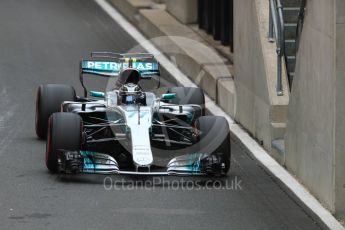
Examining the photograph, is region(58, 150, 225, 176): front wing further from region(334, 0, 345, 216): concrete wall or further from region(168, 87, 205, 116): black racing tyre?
region(168, 87, 205, 116): black racing tyre

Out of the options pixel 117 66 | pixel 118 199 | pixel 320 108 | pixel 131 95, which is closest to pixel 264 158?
pixel 131 95

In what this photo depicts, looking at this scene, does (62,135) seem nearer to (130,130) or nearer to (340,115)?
(130,130)

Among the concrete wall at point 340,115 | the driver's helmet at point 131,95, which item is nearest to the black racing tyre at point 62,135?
the driver's helmet at point 131,95

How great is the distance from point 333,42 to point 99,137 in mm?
4008

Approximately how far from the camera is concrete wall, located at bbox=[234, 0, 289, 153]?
16375mm

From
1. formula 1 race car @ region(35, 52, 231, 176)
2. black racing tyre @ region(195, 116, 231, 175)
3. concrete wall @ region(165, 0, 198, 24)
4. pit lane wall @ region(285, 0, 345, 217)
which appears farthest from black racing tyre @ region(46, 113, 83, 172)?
concrete wall @ region(165, 0, 198, 24)

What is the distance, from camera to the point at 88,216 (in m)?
12.7

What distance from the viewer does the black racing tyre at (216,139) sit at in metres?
14.5

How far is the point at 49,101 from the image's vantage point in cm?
1647

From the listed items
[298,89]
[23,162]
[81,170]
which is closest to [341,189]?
[298,89]

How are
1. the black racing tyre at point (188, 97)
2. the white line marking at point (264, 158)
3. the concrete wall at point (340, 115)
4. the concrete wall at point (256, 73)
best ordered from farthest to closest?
1. the black racing tyre at point (188, 97)
2. the concrete wall at point (256, 73)
3. the white line marking at point (264, 158)
4. the concrete wall at point (340, 115)

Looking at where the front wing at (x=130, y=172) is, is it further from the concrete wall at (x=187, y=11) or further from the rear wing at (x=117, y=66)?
the concrete wall at (x=187, y=11)

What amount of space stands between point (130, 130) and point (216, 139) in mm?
1036

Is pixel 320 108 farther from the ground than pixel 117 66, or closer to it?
closer to it
